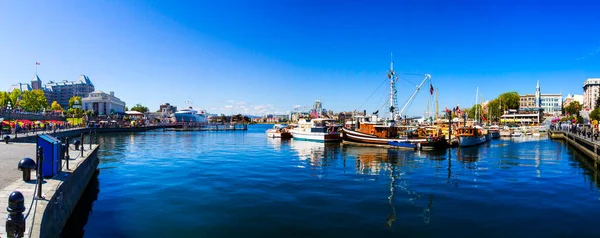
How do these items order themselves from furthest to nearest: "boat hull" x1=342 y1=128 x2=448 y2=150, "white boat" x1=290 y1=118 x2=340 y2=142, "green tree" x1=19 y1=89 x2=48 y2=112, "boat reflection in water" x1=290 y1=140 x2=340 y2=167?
"green tree" x1=19 y1=89 x2=48 y2=112 < "white boat" x1=290 y1=118 x2=340 y2=142 < "boat hull" x1=342 y1=128 x2=448 y2=150 < "boat reflection in water" x1=290 y1=140 x2=340 y2=167

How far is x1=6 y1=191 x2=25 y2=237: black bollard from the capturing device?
24.4 feet

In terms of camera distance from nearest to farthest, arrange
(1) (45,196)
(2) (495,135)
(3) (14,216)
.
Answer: (3) (14,216), (1) (45,196), (2) (495,135)

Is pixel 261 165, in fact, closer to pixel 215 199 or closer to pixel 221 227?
pixel 215 199

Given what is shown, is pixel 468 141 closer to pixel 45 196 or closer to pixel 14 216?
pixel 45 196

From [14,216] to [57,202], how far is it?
14.8 ft

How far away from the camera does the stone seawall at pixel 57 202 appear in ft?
30.2

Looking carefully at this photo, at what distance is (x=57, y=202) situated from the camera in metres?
11.5

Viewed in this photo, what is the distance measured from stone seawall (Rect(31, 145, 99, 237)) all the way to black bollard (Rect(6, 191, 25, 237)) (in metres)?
0.74

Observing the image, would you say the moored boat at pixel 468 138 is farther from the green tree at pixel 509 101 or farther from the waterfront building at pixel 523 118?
the green tree at pixel 509 101

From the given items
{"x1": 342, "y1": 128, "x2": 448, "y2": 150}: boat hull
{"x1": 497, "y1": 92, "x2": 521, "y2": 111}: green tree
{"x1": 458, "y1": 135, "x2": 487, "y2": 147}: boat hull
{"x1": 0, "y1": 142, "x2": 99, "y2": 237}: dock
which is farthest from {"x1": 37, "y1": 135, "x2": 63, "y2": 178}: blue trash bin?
{"x1": 497, "y1": 92, "x2": 521, "y2": 111}: green tree

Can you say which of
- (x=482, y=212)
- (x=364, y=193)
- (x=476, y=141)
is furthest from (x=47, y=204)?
(x=476, y=141)

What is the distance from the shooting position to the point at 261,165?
32844mm

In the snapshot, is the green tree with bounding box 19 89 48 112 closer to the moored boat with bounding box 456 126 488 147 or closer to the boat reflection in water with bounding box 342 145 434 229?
the boat reflection in water with bounding box 342 145 434 229

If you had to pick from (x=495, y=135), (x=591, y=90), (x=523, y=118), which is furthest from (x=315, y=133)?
(x=591, y=90)
